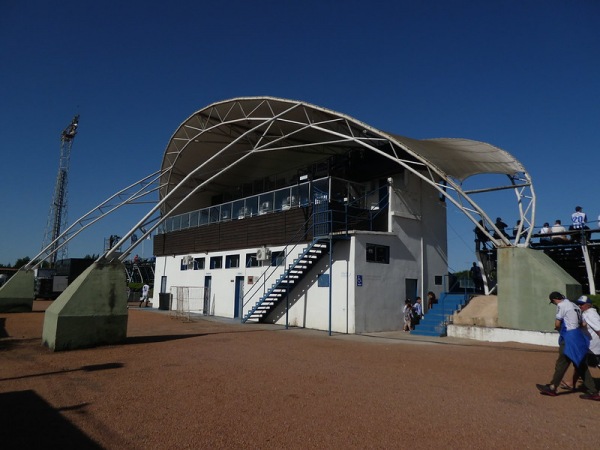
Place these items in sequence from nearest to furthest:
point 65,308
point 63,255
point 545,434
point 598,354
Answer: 1. point 545,434
2. point 598,354
3. point 65,308
4. point 63,255

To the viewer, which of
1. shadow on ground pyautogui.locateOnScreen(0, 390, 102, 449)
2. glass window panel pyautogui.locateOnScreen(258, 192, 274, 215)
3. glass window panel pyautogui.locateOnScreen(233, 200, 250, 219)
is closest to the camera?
shadow on ground pyautogui.locateOnScreen(0, 390, 102, 449)

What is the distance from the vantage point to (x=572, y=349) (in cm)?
725

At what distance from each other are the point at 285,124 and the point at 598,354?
58.4 feet

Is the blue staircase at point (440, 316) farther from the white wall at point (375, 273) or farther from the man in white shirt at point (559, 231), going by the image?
the man in white shirt at point (559, 231)

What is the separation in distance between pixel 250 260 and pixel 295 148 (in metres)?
6.84

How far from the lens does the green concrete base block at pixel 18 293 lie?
24375mm

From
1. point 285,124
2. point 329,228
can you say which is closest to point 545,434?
point 329,228

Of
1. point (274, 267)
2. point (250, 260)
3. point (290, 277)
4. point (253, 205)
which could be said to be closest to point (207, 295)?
point (250, 260)

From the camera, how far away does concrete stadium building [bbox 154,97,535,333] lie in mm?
18250

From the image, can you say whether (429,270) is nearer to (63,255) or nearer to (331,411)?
(331,411)

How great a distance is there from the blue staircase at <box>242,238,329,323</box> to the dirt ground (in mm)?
6339

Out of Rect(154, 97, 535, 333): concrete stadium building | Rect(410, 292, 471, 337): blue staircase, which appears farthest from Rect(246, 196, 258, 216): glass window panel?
Rect(410, 292, 471, 337): blue staircase

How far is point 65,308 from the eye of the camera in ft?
39.8

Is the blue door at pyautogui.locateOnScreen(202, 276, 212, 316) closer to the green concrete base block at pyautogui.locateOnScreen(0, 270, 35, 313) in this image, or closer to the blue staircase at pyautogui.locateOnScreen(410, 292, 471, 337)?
the green concrete base block at pyautogui.locateOnScreen(0, 270, 35, 313)
